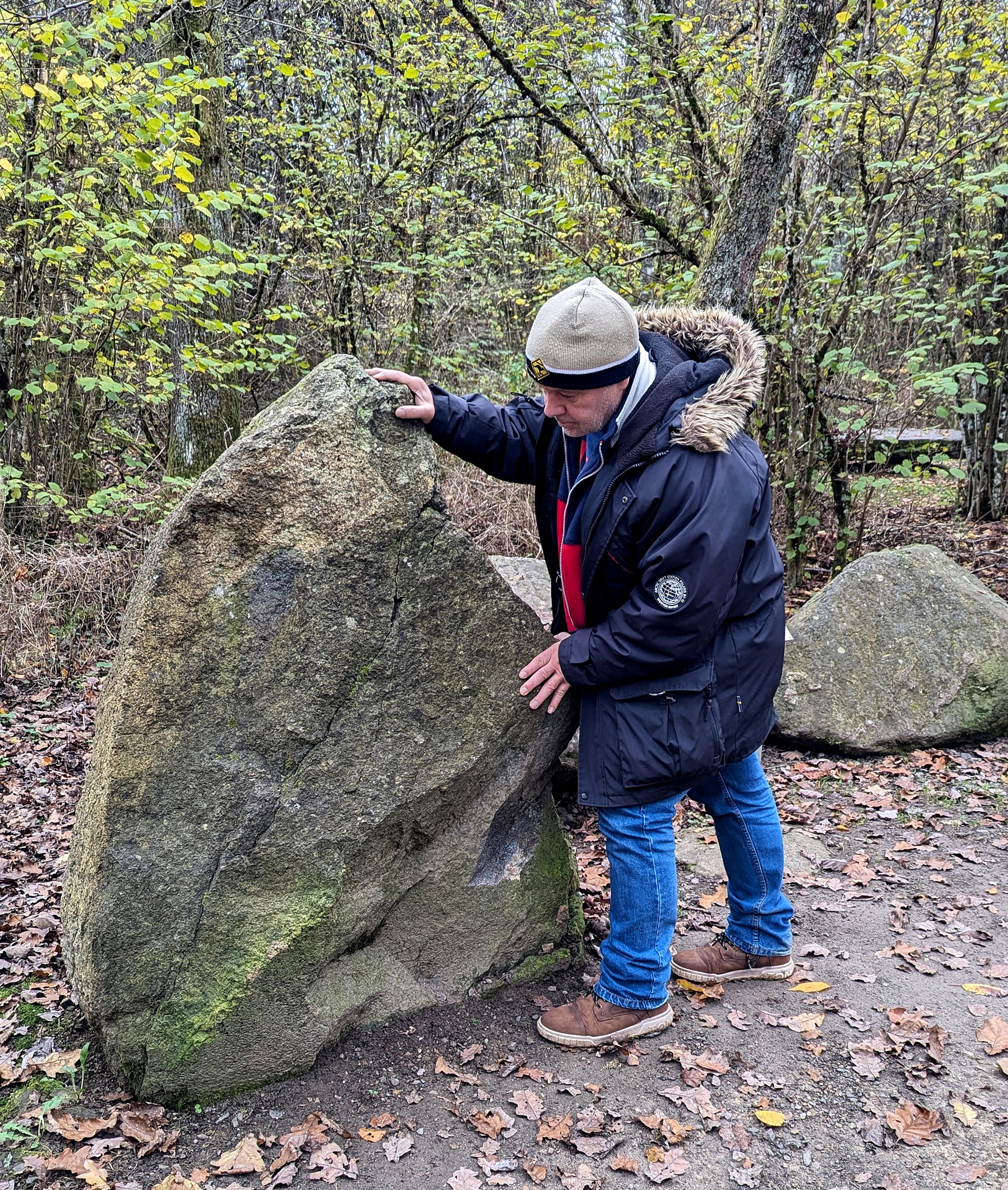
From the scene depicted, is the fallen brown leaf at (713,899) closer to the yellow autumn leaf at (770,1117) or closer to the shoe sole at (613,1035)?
the shoe sole at (613,1035)

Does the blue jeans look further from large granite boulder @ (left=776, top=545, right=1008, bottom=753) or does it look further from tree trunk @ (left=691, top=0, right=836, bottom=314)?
tree trunk @ (left=691, top=0, right=836, bottom=314)

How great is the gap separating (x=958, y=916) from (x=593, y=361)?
3.18 m

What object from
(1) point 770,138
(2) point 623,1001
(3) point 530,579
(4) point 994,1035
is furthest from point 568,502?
(1) point 770,138

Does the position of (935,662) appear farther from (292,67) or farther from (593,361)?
(292,67)

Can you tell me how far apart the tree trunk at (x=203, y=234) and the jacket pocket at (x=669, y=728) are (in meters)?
6.50

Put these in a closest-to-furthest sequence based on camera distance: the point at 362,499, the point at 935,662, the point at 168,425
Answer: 1. the point at 362,499
2. the point at 935,662
3. the point at 168,425

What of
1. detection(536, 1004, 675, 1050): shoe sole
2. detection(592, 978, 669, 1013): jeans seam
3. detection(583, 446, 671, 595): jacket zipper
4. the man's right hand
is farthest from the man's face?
detection(536, 1004, 675, 1050): shoe sole

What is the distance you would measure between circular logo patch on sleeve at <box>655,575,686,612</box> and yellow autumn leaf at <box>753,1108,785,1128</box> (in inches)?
65.5

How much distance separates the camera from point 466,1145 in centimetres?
282

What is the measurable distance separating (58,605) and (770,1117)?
6.13 m

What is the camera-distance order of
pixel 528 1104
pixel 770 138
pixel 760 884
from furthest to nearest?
1. pixel 770 138
2. pixel 760 884
3. pixel 528 1104

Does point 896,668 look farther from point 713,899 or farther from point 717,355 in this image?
point 717,355

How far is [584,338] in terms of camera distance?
2.75 m

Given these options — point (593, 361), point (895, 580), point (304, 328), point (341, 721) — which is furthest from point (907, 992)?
point (304, 328)
